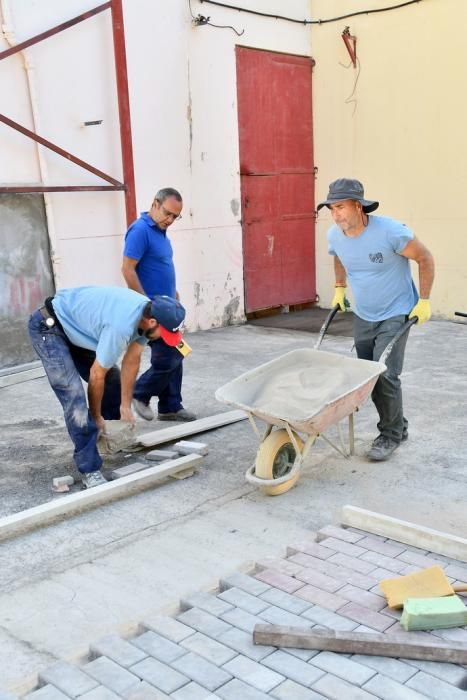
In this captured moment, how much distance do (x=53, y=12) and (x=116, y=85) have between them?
0.87 meters

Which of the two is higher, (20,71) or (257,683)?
(20,71)

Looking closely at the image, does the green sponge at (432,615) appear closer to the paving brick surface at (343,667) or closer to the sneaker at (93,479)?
the paving brick surface at (343,667)

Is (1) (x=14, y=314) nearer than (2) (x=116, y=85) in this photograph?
Yes

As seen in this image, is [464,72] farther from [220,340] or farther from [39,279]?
[39,279]

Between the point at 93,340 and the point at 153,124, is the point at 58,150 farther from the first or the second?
the point at 93,340

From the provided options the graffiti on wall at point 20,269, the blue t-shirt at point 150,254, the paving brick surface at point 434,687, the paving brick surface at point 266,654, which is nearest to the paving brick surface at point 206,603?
the paving brick surface at point 266,654

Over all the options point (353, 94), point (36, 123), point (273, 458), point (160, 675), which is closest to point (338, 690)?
point (160, 675)

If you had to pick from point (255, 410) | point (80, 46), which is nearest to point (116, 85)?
point (80, 46)

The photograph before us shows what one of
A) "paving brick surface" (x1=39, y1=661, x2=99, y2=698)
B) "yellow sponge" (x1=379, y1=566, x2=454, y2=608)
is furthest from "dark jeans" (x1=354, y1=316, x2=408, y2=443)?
"paving brick surface" (x1=39, y1=661, x2=99, y2=698)

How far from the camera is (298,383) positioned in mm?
3729

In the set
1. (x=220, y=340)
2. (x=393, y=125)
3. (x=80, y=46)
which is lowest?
(x=220, y=340)

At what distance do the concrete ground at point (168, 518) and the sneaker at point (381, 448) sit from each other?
5 centimetres

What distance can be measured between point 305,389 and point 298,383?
0.18ft

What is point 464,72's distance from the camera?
7727mm
